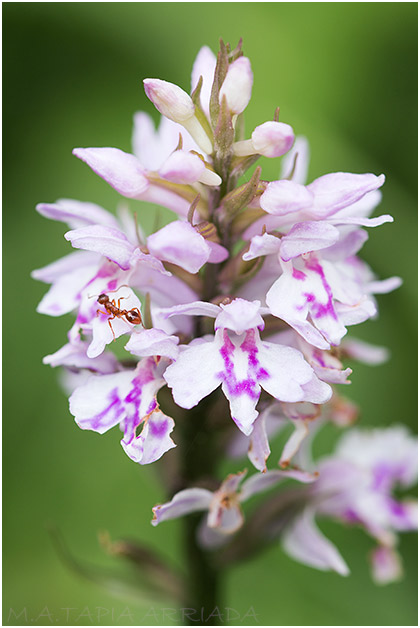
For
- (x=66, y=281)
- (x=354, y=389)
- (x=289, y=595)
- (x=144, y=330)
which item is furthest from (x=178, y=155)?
(x=289, y=595)

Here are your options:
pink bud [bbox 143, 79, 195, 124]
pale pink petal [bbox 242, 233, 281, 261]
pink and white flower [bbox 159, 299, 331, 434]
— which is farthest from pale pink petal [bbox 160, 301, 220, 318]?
pink bud [bbox 143, 79, 195, 124]

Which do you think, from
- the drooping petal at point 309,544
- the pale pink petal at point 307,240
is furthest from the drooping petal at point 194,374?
the drooping petal at point 309,544

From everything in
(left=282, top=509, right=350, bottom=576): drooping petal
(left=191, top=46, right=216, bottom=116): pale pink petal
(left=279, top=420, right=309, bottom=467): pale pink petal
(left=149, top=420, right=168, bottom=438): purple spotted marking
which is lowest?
(left=282, top=509, right=350, bottom=576): drooping petal

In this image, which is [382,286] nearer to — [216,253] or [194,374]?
[216,253]

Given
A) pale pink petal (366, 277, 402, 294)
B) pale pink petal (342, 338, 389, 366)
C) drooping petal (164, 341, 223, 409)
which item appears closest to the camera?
drooping petal (164, 341, 223, 409)

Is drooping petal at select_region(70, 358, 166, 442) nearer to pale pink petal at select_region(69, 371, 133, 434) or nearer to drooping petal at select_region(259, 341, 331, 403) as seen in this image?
pale pink petal at select_region(69, 371, 133, 434)

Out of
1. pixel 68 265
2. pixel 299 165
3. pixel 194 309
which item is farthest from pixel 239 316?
pixel 299 165
